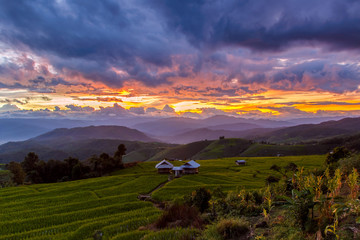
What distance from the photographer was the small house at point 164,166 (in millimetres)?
61188

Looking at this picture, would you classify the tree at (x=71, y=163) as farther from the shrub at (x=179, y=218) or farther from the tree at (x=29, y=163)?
the shrub at (x=179, y=218)

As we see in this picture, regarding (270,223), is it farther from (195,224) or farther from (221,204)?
(221,204)

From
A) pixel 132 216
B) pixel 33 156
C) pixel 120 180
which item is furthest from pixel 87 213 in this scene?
pixel 33 156

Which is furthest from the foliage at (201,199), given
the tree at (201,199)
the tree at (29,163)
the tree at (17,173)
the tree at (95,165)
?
the tree at (29,163)

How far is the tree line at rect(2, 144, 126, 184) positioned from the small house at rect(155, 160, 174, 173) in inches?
959

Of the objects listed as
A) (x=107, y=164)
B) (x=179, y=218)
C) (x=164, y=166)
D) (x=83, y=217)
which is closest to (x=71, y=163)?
(x=107, y=164)

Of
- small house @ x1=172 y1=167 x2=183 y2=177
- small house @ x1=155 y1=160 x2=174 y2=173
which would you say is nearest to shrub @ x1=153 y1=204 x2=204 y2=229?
small house @ x1=172 y1=167 x2=183 y2=177

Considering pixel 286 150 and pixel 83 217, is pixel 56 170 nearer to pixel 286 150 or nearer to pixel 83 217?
pixel 83 217

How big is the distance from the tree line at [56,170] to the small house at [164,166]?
959 inches

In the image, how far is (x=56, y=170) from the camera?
72688mm

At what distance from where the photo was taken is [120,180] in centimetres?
5212

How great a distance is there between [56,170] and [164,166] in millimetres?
41486

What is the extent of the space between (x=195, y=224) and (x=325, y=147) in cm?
19526

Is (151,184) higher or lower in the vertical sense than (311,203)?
lower
